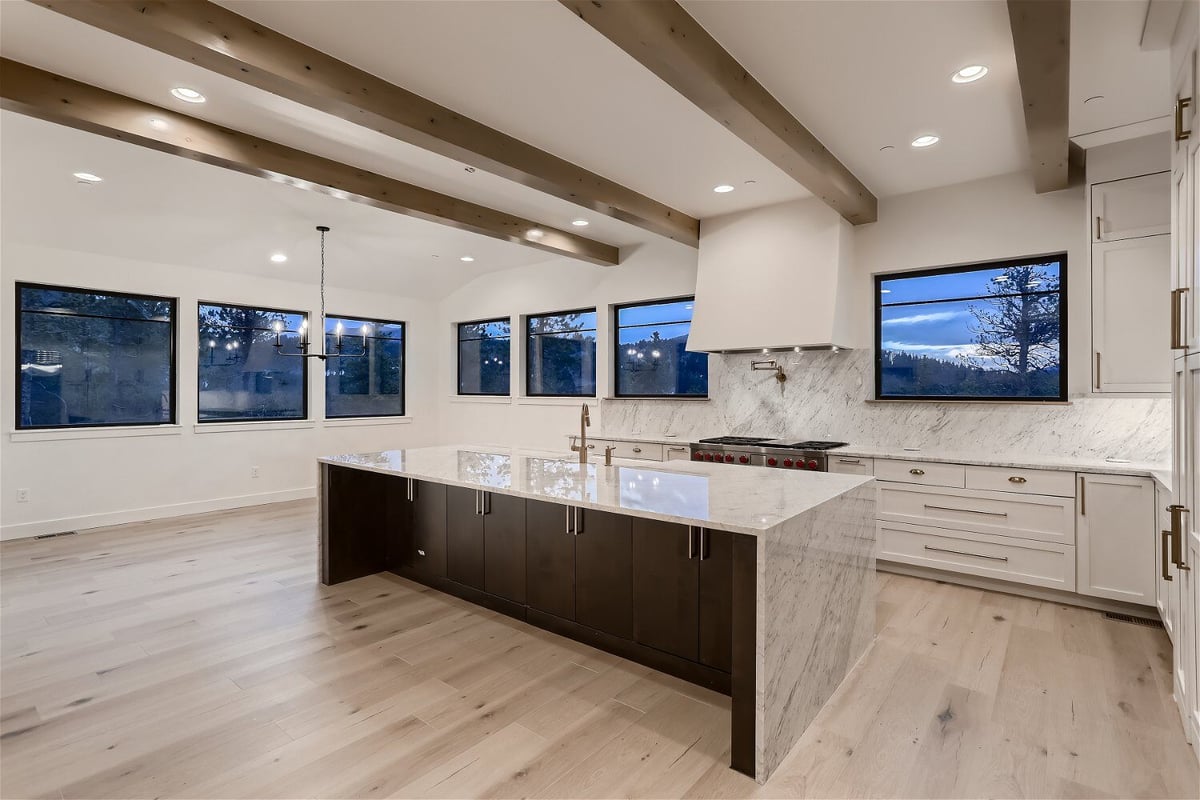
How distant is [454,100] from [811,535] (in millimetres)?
2656

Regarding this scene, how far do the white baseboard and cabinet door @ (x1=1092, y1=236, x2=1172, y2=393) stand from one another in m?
6.05

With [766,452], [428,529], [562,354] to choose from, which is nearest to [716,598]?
[428,529]

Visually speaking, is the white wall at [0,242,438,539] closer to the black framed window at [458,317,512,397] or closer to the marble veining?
the black framed window at [458,317,512,397]

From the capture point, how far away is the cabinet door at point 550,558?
9.53ft

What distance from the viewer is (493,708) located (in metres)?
2.38

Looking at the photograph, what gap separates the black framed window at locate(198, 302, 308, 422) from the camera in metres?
6.16

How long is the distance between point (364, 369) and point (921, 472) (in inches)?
245

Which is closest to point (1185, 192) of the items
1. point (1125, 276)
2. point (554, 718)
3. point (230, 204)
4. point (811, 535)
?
point (1125, 276)

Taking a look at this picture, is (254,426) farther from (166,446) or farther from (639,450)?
(639,450)

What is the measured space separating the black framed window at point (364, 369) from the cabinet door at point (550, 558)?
479 cm

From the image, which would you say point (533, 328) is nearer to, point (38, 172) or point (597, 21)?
point (38, 172)

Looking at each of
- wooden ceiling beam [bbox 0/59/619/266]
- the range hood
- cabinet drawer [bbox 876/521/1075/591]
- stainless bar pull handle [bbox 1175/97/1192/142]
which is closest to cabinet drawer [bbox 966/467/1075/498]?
cabinet drawer [bbox 876/521/1075/591]

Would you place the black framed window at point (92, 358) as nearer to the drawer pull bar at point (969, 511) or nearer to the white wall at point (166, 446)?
the white wall at point (166, 446)

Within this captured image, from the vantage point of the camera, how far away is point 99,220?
15.8 ft
